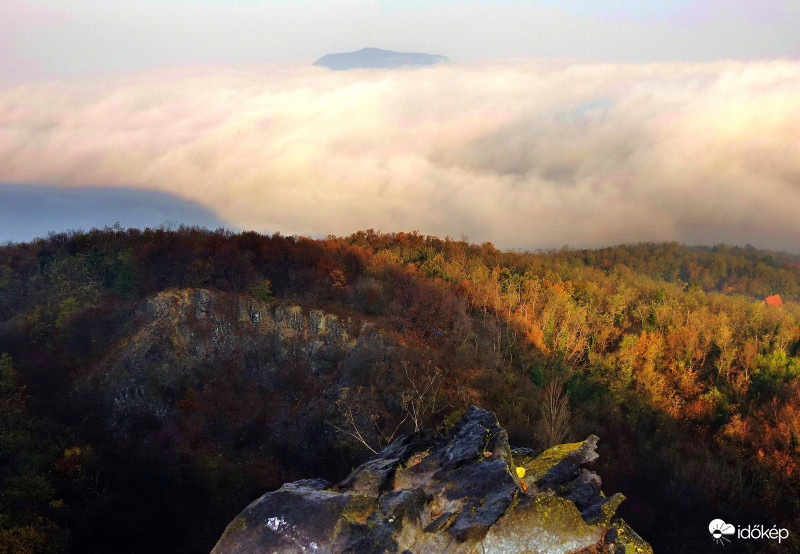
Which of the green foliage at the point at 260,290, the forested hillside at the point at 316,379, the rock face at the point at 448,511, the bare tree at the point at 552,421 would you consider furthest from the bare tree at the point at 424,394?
the rock face at the point at 448,511

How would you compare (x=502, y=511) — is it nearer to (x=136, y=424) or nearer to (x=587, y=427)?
(x=587, y=427)

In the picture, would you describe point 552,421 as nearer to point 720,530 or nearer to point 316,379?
point 720,530

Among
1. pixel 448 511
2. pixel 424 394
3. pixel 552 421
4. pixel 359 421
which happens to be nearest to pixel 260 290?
pixel 359 421

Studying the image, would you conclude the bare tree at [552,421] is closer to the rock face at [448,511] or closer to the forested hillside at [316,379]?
the forested hillside at [316,379]

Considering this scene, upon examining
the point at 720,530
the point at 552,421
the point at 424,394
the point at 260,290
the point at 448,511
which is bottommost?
the point at 720,530

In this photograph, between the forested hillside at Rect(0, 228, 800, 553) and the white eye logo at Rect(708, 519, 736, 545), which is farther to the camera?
the forested hillside at Rect(0, 228, 800, 553)

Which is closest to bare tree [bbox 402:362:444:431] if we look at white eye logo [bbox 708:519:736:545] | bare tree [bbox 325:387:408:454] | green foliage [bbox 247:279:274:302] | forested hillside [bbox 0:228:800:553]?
forested hillside [bbox 0:228:800:553]

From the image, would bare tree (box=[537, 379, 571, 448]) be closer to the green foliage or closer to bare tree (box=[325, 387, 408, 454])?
bare tree (box=[325, 387, 408, 454])
